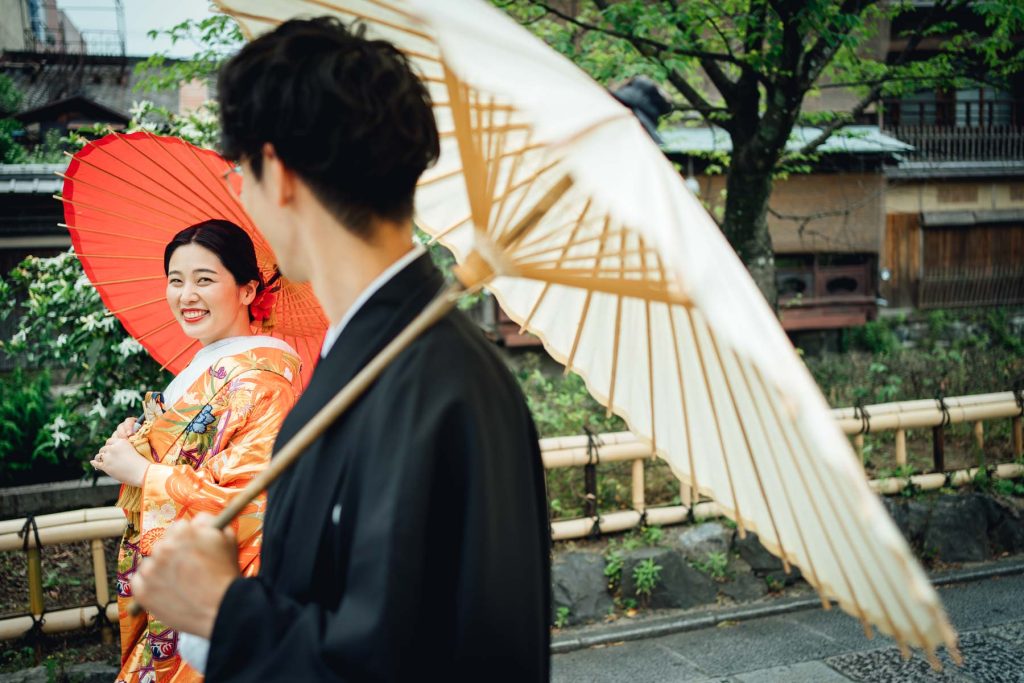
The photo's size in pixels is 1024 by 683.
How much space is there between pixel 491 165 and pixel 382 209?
0.80ft

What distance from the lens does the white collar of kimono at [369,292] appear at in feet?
4.76

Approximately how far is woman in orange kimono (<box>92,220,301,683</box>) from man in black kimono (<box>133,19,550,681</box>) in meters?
1.06

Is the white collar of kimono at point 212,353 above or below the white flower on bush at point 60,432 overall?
above

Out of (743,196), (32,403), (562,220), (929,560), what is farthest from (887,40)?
(562,220)

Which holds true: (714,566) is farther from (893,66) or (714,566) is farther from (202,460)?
(893,66)

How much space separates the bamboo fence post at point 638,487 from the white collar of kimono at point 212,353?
3.31 m

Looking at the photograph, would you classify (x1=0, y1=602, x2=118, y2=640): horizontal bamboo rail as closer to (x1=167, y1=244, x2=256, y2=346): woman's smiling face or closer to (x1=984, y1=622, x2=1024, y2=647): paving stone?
(x1=167, y1=244, x2=256, y2=346): woman's smiling face

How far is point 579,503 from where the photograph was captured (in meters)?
5.89

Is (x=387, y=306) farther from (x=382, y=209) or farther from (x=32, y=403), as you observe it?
(x=32, y=403)

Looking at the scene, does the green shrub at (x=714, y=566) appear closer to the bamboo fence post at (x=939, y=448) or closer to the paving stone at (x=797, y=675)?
the paving stone at (x=797, y=675)

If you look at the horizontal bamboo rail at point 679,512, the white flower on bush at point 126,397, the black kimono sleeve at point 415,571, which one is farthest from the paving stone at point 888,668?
the white flower on bush at point 126,397

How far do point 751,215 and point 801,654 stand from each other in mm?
4268

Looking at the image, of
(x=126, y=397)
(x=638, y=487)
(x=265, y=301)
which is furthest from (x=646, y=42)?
(x=126, y=397)

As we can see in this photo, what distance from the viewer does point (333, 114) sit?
1.31 meters
